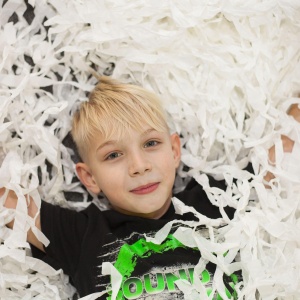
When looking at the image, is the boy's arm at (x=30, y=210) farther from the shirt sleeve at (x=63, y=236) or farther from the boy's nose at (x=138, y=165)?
the boy's nose at (x=138, y=165)

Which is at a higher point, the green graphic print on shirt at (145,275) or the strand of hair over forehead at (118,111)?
the strand of hair over forehead at (118,111)

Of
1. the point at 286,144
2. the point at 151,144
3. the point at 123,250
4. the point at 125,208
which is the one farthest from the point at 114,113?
the point at 286,144

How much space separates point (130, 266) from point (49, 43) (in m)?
0.65

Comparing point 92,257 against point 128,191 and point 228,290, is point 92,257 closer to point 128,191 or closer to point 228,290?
point 128,191

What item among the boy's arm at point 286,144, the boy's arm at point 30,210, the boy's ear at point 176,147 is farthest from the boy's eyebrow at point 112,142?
the boy's arm at point 286,144

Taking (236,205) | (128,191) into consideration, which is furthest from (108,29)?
(236,205)

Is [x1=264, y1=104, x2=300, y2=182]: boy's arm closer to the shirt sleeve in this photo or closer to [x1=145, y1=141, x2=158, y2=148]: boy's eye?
[x1=145, y1=141, x2=158, y2=148]: boy's eye

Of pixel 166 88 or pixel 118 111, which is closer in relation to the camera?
pixel 118 111

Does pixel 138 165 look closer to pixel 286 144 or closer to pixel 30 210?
pixel 30 210

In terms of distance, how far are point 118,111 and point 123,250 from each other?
0.36 meters

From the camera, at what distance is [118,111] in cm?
153

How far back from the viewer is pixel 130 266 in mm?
1472

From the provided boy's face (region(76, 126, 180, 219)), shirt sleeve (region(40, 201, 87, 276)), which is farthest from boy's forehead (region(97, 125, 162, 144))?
shirt sleeve (region(40, 201, 87, 276))

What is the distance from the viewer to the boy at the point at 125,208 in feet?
4.81
